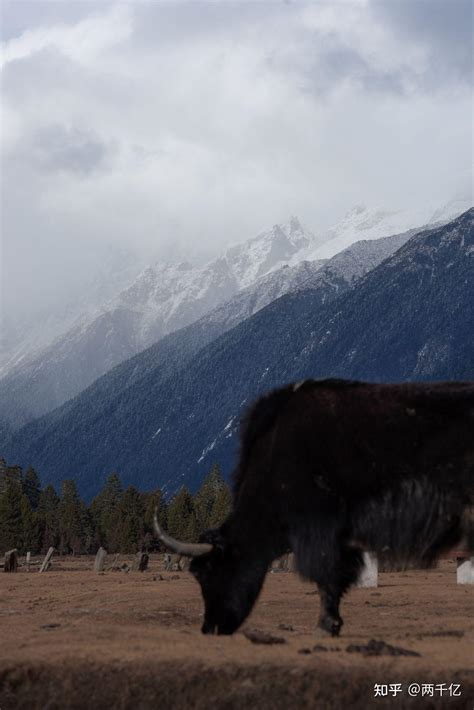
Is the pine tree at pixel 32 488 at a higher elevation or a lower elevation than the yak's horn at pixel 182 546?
higher

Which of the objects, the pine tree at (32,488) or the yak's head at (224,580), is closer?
the yak's head at (224,580)

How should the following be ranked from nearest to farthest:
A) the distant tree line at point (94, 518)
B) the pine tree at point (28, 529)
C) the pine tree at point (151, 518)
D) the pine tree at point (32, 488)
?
the pine tree at point (28, 529)
the distant tree line at point (94, 518)
the pine tree at point (151, 518)
the pine tree at point (32, 488)

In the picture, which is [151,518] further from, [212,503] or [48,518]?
[212,503]

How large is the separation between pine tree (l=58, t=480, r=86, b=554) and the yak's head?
93.2m

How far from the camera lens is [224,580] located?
12.4 m

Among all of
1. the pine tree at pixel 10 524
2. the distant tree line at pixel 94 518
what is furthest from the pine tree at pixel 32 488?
the pine tree at pixel 10 524

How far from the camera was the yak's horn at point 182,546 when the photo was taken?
1209cm

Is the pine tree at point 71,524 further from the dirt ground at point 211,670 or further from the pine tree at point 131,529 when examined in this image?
the dirt ground at point 211,670

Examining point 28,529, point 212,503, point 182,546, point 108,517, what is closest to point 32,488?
point 108,517

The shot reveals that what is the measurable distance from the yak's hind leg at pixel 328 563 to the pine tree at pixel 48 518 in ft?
277

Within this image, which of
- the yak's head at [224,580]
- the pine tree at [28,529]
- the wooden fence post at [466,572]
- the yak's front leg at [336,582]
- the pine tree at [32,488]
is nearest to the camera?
the yak's front leg at [336,582]

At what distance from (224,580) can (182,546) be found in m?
0.74

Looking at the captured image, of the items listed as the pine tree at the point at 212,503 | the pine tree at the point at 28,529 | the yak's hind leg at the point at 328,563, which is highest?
the pine tree at the point at 212,503

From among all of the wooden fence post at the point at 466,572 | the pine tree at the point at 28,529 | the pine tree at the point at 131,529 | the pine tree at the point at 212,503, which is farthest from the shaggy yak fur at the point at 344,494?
the pine tree at the point at 131,529
